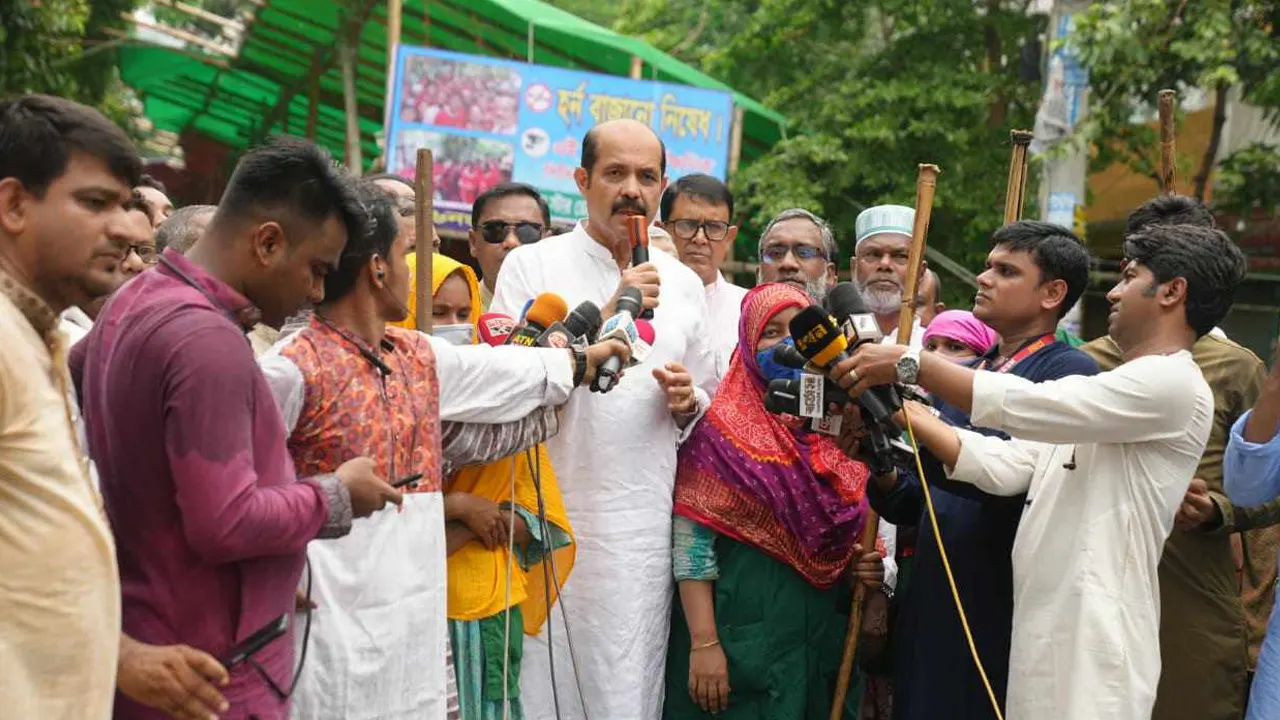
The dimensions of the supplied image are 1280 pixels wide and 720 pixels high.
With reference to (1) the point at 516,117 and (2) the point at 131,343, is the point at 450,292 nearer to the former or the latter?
(2) the point at 131,343

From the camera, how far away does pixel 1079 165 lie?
11.6 meters

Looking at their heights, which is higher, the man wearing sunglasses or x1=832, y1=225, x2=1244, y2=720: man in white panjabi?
the man wearing sunglasses

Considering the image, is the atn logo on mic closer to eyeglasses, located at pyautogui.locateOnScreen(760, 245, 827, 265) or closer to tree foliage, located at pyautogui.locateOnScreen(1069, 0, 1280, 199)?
eyeglasses, located at pyautogui.locateOnScreen(760, 245, 827, 265)

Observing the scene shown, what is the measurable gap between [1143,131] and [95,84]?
11.8 meters

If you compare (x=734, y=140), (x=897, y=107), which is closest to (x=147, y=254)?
(x=734, y=140)

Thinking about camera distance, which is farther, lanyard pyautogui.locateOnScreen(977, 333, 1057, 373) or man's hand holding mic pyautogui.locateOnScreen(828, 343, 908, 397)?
lanyard pyautogui.locateOnScreen(977, 333, 1057, 373)

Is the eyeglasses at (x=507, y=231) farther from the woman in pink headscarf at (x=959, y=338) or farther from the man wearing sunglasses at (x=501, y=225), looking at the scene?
the woman in pink headscarf at (x=959, y=338)

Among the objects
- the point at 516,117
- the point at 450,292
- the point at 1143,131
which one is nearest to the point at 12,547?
the point at 450,292

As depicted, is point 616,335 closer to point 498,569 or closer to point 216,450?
point 498,569

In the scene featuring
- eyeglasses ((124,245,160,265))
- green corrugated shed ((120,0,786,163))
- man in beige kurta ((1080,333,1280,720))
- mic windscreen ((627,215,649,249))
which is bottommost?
man in beige kurta ((1080,333,1280,720))

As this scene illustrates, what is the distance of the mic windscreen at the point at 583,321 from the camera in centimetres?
388

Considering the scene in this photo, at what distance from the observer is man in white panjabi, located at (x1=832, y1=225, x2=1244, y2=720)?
3750mm

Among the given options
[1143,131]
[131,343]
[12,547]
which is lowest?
[12,547]

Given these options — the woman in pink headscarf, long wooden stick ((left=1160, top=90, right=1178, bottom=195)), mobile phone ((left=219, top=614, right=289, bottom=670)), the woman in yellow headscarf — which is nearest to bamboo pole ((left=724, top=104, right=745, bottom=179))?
long wooden stick ((left=1160, top=90, right=1178, bottom=195))
